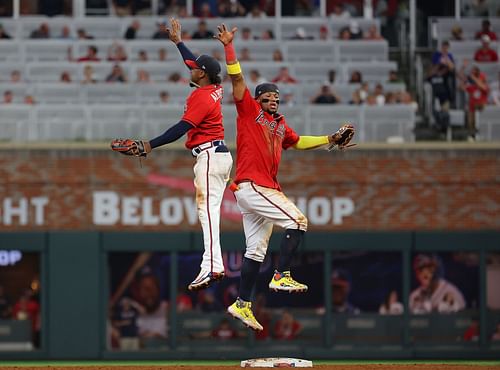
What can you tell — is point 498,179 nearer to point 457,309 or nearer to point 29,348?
point 457,309

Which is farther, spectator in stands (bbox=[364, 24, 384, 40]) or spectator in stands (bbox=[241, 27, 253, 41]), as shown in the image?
spectator in stands (bbox=[364, 24, 384, 40])

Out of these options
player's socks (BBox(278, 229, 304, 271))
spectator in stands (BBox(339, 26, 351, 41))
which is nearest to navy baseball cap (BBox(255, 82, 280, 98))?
player's socks (BBox(278, 229, 304, 271))

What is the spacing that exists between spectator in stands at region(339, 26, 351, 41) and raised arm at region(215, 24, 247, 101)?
13354 mm

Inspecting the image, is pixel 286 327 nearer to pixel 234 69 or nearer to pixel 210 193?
pixel 210 193

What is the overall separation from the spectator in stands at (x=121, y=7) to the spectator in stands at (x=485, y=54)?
23.3ft

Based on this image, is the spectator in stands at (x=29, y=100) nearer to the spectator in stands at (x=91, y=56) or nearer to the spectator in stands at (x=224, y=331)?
the spectator in stands at (x=91, y=56)

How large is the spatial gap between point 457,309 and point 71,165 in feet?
24.8

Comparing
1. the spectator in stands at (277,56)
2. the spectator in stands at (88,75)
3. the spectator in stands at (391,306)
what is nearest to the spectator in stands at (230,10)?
the spectator in stands at (277,56)

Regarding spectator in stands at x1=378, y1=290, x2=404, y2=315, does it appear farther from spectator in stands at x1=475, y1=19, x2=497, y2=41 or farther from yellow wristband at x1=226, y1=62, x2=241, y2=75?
yellow wristband at x1=226, y1=62, x2=241, y2=75

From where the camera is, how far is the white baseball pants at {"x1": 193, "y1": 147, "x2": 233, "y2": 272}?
14758 mm

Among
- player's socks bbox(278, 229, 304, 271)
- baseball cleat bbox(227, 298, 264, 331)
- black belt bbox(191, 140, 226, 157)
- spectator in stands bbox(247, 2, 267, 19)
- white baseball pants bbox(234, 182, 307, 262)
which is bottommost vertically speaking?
baseball cleat bbox(227, 298, 264, 331)

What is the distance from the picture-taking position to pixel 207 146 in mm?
14797

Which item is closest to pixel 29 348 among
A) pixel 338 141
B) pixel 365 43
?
pixel 365 43

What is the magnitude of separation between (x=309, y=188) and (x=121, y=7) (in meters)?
6.22
